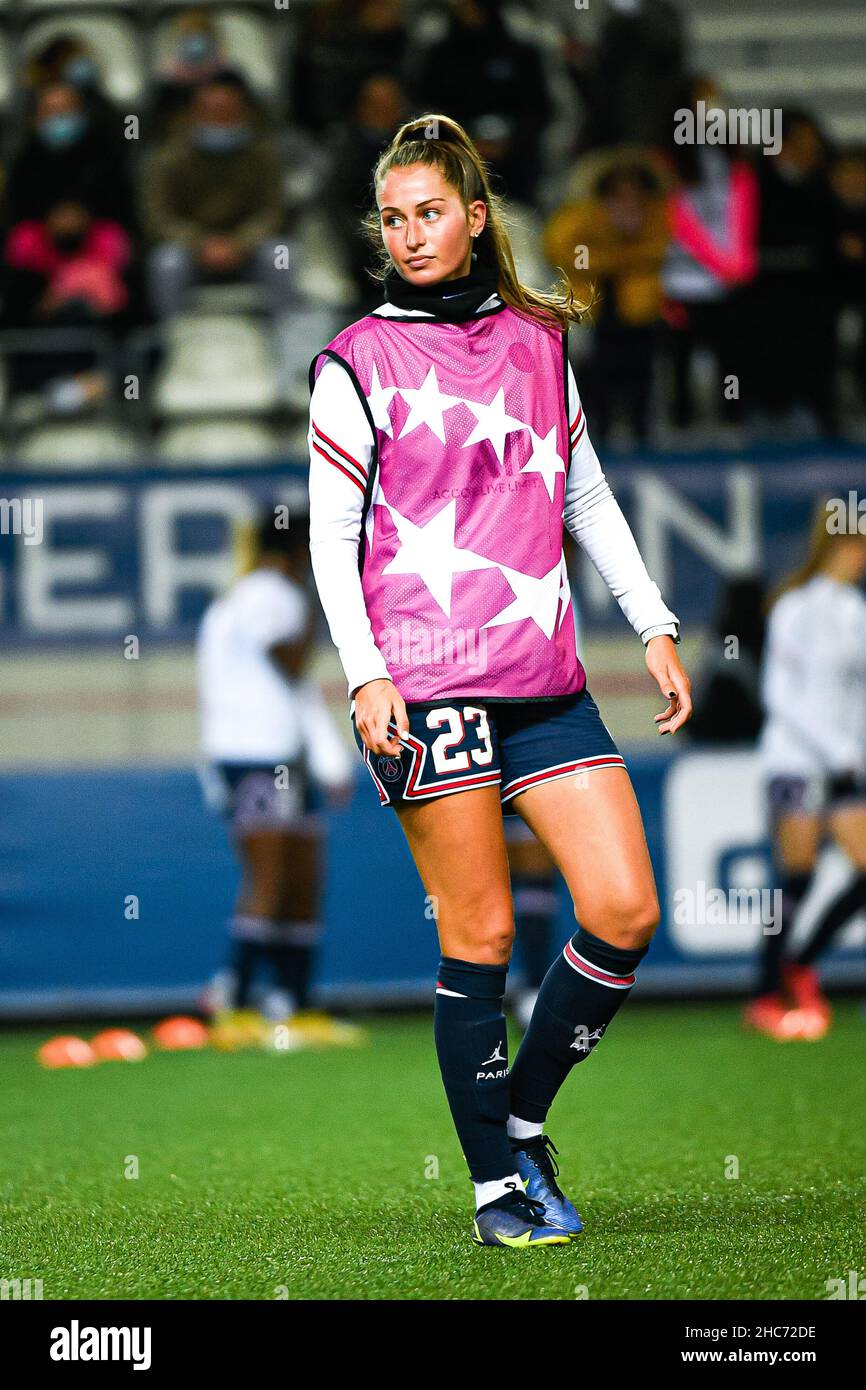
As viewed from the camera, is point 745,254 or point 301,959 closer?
point 301,959

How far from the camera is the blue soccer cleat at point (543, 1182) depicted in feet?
11.9

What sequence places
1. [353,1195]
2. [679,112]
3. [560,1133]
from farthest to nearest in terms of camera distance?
[679,112]
[560,1133]
[353,1195]

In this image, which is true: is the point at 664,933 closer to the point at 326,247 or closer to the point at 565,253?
the point at 565,253

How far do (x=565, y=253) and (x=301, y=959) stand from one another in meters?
3.59

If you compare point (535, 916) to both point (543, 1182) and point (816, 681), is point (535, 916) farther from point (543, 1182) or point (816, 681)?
point (543, 1182)

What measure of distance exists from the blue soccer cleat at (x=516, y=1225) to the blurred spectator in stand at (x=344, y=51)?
26.4 ft

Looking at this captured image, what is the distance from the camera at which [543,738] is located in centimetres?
360

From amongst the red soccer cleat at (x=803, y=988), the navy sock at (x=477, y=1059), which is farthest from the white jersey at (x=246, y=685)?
the navy sock at (x=477, y=1059)

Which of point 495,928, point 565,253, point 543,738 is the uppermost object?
point 565,253

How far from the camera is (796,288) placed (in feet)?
31.6

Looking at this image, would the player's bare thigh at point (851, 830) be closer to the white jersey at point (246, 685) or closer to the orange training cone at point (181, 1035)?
the white jersey at point (246, 685)

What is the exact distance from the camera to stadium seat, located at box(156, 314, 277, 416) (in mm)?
10102
